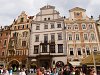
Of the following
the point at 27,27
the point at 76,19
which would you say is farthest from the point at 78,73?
the point at 27,27

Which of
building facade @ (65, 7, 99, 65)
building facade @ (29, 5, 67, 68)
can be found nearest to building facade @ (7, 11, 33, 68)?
building facade @ (29, 5, 67, 68)

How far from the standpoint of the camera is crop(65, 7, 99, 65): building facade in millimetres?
33281

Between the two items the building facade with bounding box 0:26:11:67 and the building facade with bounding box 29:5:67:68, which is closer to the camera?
the building facade with bounding box 29:5:67:68

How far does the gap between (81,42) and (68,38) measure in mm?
2637

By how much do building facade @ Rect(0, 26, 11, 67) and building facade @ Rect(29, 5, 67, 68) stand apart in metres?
5.99

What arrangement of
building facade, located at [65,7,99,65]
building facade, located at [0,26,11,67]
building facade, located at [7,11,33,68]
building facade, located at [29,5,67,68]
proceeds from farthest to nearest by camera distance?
building facade, located at [0,26,11,67], building facade, located at [7,11,33,68], building facade, located at [29,5,67,68], building facade, located at [65,7,99,65]

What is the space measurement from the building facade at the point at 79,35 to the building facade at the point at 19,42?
8831 millimetres

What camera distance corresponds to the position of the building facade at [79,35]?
3328cm

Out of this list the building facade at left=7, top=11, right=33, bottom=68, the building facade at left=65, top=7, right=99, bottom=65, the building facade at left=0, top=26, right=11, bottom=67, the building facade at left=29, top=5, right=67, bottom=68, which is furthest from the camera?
the building facade at left=0, top=26, right=11, bottom=67

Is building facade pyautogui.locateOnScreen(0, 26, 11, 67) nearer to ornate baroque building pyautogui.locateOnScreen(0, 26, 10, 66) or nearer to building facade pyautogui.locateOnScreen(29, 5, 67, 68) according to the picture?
ornate baroque building pyautogui.locateOnScreen(0, 26, 10, 66)

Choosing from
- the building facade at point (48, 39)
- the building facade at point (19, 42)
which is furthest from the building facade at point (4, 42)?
the building facade at point (48, 39)

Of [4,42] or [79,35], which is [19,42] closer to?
[4,42]

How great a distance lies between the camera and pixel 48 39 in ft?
117

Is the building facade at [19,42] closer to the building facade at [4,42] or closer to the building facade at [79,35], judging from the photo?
the building facade at [4,42]
